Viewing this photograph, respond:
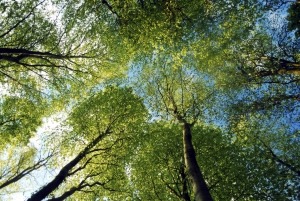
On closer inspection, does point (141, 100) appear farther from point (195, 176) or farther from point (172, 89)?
point (195, 176)

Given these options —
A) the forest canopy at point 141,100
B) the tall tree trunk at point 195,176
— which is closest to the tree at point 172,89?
the forest canopy at point 141,100

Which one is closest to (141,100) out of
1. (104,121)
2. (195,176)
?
(104,121)

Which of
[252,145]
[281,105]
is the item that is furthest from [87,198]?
[281,105]

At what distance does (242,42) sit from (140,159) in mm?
10653

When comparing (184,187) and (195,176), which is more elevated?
(184,187)

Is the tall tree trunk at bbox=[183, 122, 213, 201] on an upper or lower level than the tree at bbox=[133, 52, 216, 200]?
lower

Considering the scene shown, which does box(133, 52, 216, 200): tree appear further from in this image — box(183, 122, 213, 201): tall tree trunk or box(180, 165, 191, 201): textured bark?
box(183, 122, 213, 201): tall tree trunk

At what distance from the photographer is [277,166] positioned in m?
18.5

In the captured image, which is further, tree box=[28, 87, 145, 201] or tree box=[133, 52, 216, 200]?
tree box=[133, 52, 216, 200]

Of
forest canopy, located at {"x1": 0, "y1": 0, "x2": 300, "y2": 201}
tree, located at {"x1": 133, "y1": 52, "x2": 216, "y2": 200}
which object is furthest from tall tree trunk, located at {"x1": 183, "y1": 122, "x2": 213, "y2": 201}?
tree, located at {"x1": 133, "y1": 52, "x2": 216, "y2": 200}

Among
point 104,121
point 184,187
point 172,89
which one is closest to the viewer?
point 184,187

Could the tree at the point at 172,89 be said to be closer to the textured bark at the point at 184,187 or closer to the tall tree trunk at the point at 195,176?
the textured bark at the point at 184,187

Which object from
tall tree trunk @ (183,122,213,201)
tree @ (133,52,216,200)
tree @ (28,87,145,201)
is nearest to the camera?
tall tree trunk @ (183,122,213,201)

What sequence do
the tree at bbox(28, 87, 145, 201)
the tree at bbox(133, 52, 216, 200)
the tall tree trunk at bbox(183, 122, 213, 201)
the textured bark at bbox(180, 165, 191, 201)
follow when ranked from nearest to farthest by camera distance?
1. the tall tree trunk at bbox(183, 122, 213, 201)
2. the textured bark at bbox(180, 165, 191, 201)
3. the tree at bbox(28, 87, 145, 201)
4. the tree at bbox(133, 52, 216, 200)
